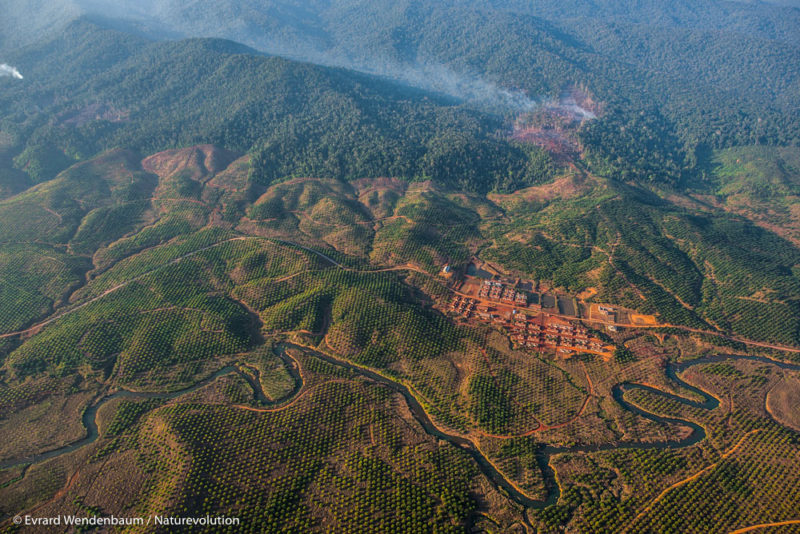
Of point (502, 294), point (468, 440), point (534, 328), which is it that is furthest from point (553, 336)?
point (468, 440)

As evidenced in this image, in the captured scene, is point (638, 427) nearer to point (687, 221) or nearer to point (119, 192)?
point (687, 221)

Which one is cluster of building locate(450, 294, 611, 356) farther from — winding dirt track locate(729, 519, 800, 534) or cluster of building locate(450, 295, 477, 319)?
winding dirt track locate(729, 519, 800, 534)

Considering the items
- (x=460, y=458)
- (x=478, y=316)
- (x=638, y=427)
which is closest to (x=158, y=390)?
(x=460, y=458)

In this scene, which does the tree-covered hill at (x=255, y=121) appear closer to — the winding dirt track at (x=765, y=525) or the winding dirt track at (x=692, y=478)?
the winding dirt track at (x=692, y=478)

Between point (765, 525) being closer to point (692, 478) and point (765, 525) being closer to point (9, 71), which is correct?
point (692, 478)

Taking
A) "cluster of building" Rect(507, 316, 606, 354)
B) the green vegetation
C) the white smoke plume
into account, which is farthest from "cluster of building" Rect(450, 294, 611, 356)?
the white smoke plume

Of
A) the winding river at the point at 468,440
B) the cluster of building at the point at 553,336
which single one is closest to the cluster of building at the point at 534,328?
the cluster of building at the point at 553,336
